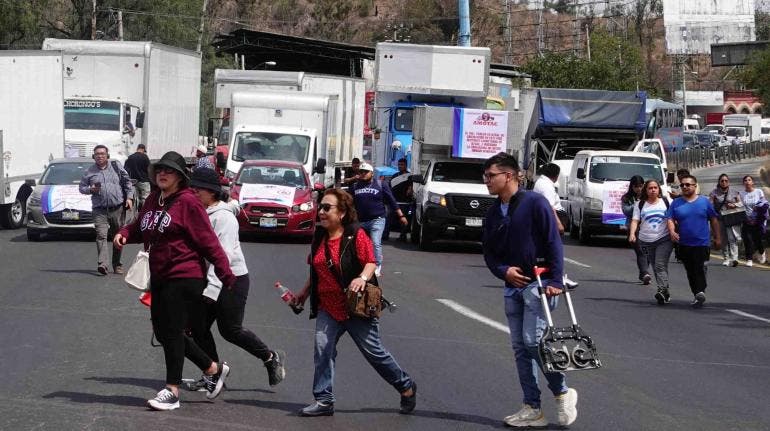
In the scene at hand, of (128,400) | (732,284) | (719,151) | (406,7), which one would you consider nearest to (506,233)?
(128,400)

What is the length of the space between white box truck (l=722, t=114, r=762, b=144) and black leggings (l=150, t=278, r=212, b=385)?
314ft

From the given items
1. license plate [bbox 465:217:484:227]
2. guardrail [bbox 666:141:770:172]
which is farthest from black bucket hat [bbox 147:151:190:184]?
guardrail [bbox 666:141:770:172]

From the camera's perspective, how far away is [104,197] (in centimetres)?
1850

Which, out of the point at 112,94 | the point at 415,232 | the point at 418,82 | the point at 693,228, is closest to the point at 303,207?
the point at 415,232

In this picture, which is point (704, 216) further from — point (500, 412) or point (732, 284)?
point (500, 412)

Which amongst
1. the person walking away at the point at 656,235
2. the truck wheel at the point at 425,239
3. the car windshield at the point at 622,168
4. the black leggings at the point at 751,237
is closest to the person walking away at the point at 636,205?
the person walking away at the point at 656,235

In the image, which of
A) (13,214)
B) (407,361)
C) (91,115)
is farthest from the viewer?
(91,115)

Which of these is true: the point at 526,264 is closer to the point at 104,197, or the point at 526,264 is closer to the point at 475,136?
the point at 104,197

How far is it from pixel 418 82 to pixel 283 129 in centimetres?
418

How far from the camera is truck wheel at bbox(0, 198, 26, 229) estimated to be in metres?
28.7

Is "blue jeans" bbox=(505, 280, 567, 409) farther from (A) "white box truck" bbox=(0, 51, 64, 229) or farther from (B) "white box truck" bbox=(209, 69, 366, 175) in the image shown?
(B) "white box truck" bbox=(209, 69, 366, 175)

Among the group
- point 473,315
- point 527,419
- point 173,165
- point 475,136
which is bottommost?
point 473,315

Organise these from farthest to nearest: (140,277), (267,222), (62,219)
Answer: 1. (267,222)
2. (62,219)
3. (140,277)

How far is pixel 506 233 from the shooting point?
8195mm
